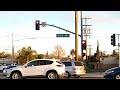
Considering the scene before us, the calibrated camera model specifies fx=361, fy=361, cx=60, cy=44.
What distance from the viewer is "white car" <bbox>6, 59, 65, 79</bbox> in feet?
80.7

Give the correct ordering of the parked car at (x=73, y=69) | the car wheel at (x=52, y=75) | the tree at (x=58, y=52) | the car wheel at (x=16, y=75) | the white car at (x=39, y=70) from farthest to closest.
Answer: the tree at (x=58, y=52)
the parked car at (x=73, y=69)
the car wheel at (x=16, y=75)
the white car at (x=39, y=70)
the car wheel at (x=52, y=75)

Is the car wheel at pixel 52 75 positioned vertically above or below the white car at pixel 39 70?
below

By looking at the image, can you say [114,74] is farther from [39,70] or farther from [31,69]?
[31,69]

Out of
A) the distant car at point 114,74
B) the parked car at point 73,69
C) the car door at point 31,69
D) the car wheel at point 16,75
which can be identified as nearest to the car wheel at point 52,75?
the car door at point 31,69

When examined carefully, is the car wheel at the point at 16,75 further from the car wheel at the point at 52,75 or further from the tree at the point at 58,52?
the tree at the point at 58,52

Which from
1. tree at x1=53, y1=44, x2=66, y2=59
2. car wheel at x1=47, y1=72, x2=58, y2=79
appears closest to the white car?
car wheel at x1=47, y1=72, x2=58, y2=79

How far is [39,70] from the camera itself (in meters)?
24.6

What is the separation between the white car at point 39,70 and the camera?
2459 centimetres
